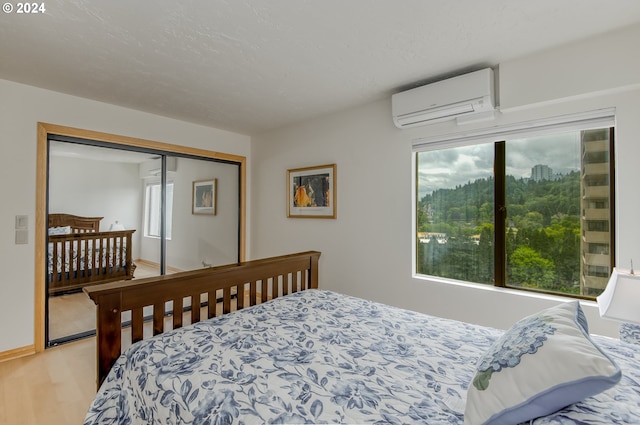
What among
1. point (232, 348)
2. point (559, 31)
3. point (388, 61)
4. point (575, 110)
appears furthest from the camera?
point (388, 61)

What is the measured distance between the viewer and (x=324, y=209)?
11.1ft

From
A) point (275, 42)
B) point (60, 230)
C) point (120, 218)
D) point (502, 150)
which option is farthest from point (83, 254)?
point (502, 150)

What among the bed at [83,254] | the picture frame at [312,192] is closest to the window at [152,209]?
the bed at [83,254]

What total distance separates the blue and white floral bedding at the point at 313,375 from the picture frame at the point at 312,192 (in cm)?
173

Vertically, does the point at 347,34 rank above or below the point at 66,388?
above

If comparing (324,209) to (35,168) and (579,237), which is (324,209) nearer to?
(579,237)

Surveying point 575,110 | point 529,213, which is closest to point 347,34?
point 575,110

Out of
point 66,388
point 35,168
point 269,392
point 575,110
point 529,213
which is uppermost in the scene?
point 575,110

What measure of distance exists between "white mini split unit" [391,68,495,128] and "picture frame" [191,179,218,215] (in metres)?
2.53

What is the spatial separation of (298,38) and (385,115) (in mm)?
1250

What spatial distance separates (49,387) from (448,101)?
11.8 feet

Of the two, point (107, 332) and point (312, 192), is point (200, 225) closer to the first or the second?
point (312, 192)

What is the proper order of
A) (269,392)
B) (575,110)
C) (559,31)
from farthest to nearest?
(575,110)
(559,31)
(269,392)

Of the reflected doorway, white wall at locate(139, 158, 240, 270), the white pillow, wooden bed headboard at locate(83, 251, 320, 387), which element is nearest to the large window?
wooden bed headboard at locate(83, 251, 320, 387)
